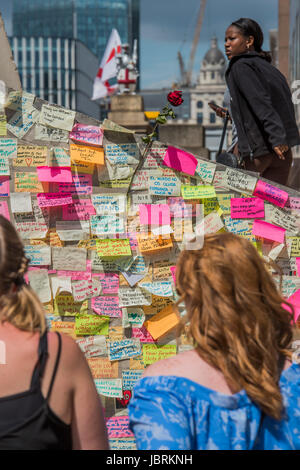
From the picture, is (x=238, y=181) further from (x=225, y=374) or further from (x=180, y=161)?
(x=225, y=374)

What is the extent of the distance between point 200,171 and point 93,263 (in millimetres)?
865

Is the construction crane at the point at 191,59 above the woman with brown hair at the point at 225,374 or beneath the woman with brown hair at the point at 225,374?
above

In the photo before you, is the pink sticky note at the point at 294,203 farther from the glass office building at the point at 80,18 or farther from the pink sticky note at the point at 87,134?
the glass office building at the point at 80,18

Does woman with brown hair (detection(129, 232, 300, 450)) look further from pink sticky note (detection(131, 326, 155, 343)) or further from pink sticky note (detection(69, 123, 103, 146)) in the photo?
pink sticky note (detection(69, 123, 103, 146))

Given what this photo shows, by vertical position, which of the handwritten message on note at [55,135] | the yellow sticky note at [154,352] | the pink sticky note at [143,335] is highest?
the handwritten message on note at [55,135]

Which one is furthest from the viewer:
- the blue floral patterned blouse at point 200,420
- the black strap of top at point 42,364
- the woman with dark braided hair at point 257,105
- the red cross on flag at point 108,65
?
the red cross on flag at point 108,65

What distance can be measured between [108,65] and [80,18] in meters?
159

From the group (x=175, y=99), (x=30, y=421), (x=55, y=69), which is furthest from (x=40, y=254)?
(x=55, y=69)

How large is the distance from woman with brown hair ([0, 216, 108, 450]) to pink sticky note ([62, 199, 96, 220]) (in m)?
1.52

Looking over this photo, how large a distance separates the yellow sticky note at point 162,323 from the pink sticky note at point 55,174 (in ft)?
3.23

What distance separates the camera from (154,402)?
165 cm

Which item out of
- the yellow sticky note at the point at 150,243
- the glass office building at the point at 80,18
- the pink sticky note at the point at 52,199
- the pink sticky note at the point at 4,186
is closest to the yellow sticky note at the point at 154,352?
the yellow sticky note at the point at 150,243

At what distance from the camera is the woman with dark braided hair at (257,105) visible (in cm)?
375

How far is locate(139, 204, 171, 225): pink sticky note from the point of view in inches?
134
